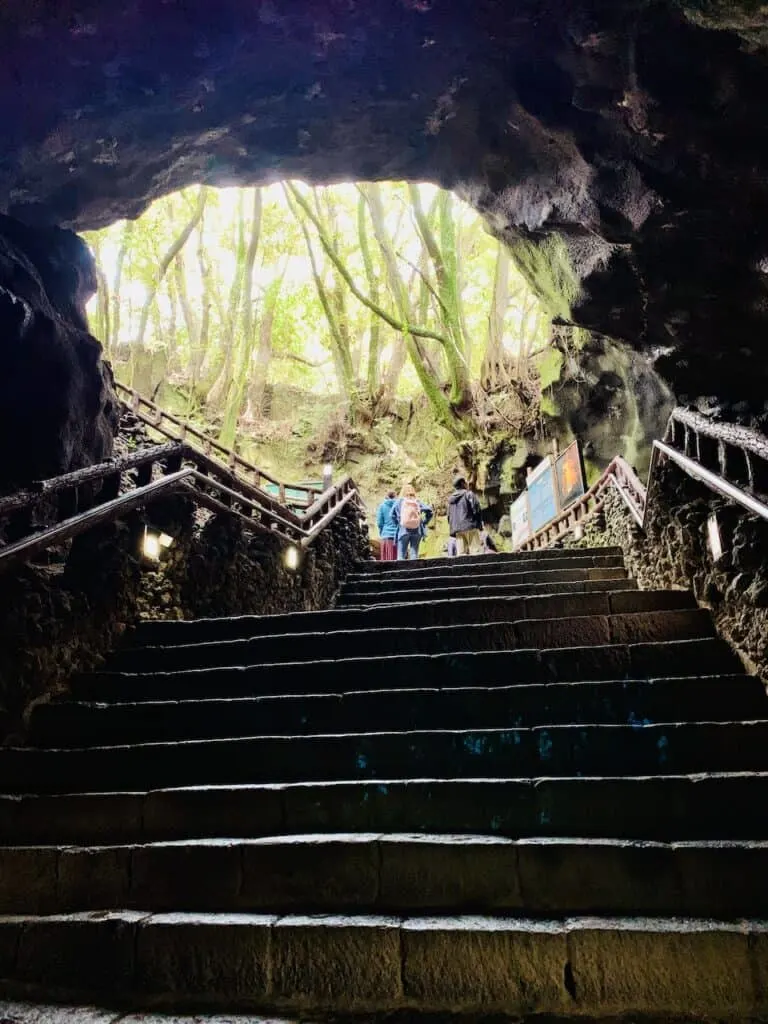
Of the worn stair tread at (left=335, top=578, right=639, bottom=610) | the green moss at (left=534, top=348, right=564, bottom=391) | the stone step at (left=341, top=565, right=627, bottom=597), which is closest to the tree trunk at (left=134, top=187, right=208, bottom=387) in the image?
the green moss at (left=534, top=348, right=564, bottom=391)

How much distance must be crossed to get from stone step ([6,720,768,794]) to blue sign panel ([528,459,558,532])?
9.10 metres

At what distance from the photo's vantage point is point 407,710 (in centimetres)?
384

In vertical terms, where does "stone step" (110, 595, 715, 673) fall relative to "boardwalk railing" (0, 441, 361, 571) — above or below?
below

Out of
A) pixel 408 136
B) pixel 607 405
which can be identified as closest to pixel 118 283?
pixel 607 405

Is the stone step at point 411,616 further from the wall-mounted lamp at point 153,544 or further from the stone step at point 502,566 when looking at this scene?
the stone step at point 502,566

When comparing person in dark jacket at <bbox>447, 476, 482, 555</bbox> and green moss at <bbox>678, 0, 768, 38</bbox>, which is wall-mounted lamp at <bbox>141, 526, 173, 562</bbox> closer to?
green moss at <bbox>678, 0, 768, 38</bbox>

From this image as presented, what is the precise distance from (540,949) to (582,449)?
12.0m

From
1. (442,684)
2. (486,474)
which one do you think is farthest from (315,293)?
(442,684)

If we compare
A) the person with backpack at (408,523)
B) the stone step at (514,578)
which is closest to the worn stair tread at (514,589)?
the stone step at (514,578)

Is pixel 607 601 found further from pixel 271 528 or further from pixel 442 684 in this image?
pixel 271 528

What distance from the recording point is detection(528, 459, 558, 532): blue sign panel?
491 inches

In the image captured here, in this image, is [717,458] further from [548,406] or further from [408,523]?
[548,406]

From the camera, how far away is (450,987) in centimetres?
228

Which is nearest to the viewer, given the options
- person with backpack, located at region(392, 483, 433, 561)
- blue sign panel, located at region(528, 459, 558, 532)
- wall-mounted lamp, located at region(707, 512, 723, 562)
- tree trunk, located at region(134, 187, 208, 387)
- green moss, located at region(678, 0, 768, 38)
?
green moss, located at region(678, 0, 768, 38)
